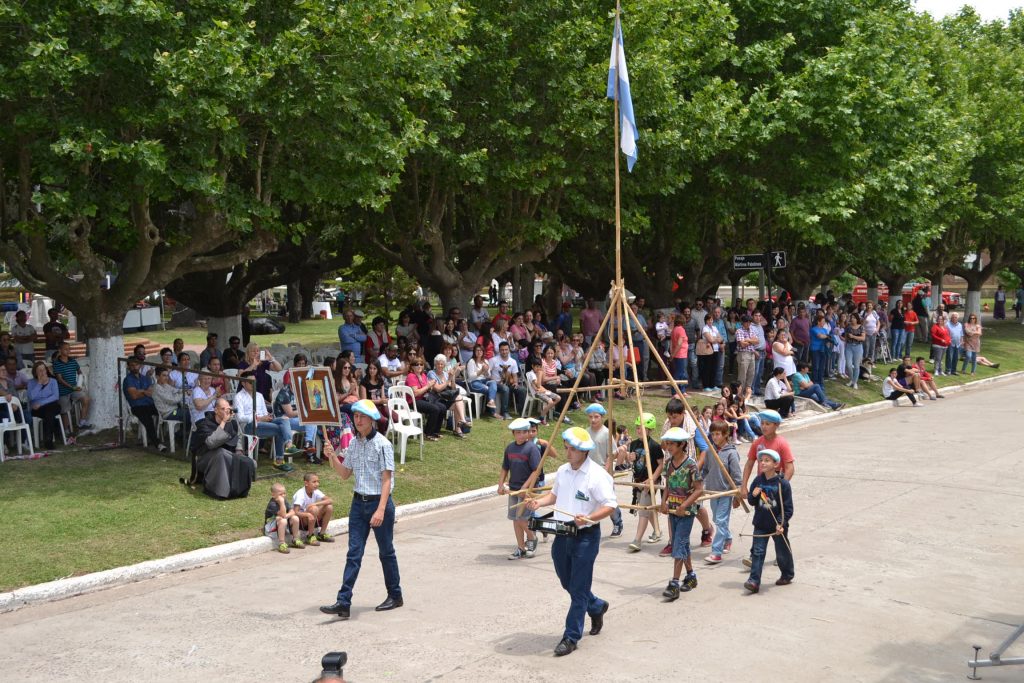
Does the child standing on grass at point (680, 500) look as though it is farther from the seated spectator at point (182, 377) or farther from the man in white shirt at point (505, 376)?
the man in white shirt at point (505, 376)

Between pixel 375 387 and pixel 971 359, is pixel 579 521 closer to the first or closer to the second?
pixel 375 387

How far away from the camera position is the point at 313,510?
12.1 metres

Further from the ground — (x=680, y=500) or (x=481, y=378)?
(x=481, y=378)

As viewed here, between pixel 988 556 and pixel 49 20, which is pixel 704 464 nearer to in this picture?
pixel 988 556

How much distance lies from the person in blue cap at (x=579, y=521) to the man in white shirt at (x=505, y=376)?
10738mm

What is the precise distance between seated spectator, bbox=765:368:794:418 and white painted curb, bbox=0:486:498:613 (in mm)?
11081

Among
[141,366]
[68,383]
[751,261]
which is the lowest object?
[68,383]

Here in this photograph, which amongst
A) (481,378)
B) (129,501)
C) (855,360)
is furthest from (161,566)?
(855,360)

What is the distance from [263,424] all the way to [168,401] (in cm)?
135

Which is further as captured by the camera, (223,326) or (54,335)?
(223,326)

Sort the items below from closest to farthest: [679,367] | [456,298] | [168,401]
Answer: [168,401], [456,298], [679,367]

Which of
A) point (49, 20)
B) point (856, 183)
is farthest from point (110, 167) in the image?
point (856, 183)

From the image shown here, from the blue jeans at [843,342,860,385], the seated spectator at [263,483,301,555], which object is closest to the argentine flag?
the seated spectator at [263,483,301,555]

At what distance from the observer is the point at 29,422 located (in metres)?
14.8
